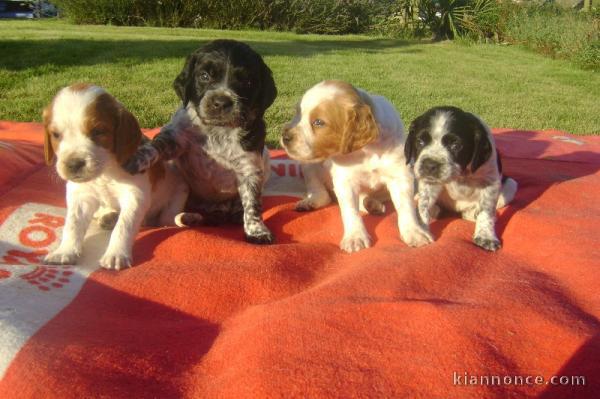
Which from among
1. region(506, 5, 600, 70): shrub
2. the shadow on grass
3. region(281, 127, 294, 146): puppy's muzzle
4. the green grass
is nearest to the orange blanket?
region(281, 127, 294, 146): puppy's muzzle

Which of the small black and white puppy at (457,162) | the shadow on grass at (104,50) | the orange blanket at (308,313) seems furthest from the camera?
the shadow on grass at (104,50)

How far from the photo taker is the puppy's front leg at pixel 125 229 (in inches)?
143

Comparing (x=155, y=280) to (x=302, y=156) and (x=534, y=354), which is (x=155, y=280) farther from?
(x=534, y=354)

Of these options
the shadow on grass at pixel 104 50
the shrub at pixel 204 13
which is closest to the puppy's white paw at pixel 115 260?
the shadow on grass at pixel 104 50

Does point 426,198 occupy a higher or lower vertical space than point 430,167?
lower

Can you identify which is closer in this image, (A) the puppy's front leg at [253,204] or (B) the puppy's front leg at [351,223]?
(B) the puppy's front leg at [351,223]

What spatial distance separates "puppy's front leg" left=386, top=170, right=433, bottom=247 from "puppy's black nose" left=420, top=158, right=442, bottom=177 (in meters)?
0.35

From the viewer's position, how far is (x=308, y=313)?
9.00ft

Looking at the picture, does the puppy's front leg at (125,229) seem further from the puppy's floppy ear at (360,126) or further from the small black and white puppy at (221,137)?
the puppy's floppy ear at (360,126)

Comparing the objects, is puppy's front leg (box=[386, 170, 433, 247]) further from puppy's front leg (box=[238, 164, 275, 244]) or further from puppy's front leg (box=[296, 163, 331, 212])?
puppy's front leg (box=[238, 164, 275, 244])

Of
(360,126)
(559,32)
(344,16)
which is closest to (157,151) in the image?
(360,126)

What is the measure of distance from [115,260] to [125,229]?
31cm

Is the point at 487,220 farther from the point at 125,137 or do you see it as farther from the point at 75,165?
the point at 75,165

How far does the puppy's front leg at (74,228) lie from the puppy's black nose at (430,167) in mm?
2314
